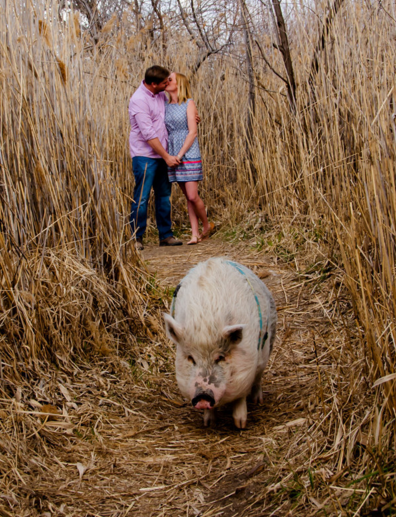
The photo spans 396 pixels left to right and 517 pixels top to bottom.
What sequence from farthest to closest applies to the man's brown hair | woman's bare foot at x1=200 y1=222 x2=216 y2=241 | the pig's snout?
woman's bare foot at x1=200 y1=222 x2=216 y2=241
the man's brown hair
the pig's snout

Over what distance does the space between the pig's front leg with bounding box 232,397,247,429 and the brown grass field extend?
0.05 meters

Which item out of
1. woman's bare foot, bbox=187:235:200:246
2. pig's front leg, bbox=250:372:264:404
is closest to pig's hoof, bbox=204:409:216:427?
pig's front leg, bbox=250:372:264:404

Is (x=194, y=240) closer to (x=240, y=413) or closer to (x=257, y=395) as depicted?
(x=257, y=395)

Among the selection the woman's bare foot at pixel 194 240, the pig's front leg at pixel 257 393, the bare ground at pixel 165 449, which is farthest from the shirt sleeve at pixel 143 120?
the pig's front leg at pixel 257 393

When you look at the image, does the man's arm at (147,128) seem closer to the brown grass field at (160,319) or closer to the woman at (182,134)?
the woman at (182,134)

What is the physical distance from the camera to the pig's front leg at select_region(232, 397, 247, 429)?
2.76m

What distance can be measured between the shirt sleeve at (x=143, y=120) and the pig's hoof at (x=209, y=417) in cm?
374

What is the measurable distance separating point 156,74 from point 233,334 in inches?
162

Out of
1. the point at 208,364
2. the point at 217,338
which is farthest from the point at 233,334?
the point at 208,364

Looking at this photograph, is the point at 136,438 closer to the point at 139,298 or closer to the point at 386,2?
the point at 139,298

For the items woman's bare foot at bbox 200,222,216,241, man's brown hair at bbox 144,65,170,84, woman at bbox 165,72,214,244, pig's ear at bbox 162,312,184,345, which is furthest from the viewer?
woman's bare foot at bbox 200,222,216,241

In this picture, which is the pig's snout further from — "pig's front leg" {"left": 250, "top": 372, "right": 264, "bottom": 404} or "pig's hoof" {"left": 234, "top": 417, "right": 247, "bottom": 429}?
"pig's front leg" {"left": 250, "top": 372, "right": 264, "bottom": 404}

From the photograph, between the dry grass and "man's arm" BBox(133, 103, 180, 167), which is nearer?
the dry grass

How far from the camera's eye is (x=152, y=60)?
7.53m
